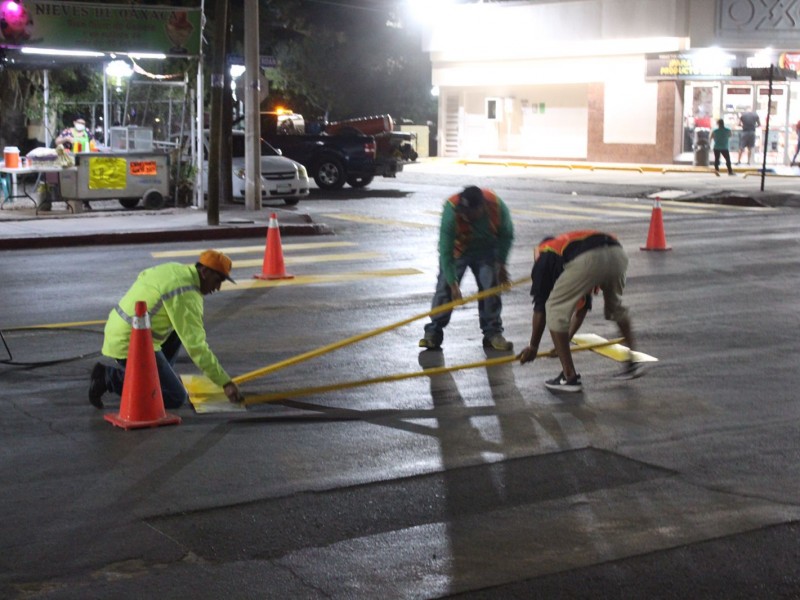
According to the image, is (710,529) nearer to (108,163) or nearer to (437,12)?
(108,163)

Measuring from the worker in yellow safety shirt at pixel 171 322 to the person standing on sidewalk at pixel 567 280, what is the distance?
2.31m

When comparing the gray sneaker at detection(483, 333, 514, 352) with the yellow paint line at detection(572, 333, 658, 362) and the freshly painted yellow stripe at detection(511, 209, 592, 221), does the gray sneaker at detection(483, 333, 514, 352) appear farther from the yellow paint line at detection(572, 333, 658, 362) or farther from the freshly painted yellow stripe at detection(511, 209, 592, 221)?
the freshly painted yellow stripe at detection(511, 209, 592, 221)

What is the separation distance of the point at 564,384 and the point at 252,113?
49.2ft

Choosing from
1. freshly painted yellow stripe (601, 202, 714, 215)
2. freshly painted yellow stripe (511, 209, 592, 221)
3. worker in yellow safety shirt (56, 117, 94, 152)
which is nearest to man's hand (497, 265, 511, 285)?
freshly painted yellow stripe (511, 209, 592, 221)

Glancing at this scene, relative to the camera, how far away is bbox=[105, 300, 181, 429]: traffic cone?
771cm

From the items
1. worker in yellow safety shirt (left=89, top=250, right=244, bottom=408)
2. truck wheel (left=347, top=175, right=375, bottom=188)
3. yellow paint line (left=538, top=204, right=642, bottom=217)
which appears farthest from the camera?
truck wheel (left=347, top=175, right=375, bottom=188)

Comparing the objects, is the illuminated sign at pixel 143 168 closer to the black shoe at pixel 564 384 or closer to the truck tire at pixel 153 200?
the truck tire at pixel 153 200

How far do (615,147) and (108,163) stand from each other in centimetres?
2359

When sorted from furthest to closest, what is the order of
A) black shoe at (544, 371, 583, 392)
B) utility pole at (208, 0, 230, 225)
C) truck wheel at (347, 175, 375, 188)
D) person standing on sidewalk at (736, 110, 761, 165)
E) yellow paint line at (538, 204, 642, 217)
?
person standing on sidewalk at (736, 110, 761, 165) → truck wheel at (347, 175, 375, 188) → yellow paint line at (538, 204, 642, 217) → utility pole at (208, 0, 230, 225) → black shoe at (544, 371, 583, 392)

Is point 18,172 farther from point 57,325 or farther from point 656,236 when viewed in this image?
point 57,325

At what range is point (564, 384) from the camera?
9000 millimetres

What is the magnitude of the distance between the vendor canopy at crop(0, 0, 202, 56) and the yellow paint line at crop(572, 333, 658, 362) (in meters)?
13.7

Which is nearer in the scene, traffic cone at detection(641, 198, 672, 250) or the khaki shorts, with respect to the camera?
the khaki shorts

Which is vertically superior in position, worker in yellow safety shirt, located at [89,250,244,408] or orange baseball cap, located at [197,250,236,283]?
orange baseball cap, located at [197,250,236,283]
